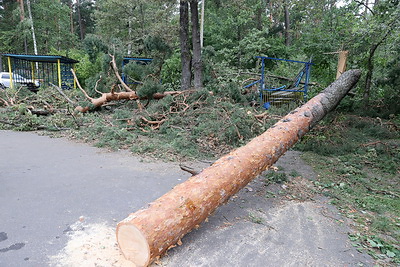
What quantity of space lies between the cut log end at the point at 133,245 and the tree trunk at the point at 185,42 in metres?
8.40

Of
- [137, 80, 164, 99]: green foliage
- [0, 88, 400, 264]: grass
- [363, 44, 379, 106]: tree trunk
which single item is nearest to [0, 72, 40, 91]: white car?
[0, 88, 400, 264]: grass

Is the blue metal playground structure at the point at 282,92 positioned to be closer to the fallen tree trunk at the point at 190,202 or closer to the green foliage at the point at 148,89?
the green foliage at the point at 148,89

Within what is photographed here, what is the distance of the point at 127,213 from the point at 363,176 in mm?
3838

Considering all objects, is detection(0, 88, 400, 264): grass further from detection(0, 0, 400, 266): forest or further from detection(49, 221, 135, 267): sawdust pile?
detection(49, 221, 135, 267): sawdust pile

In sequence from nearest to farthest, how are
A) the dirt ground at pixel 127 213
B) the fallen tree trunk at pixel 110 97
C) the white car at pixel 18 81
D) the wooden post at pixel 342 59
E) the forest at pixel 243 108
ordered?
the dirt ground at pixel 127 213 → the forest at pixel 243 108 → the fallen tree trunk at pixel 110 97 → the wooden post at pixel 342 59 → the white car at pixel 18 81

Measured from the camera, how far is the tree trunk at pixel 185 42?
963cm

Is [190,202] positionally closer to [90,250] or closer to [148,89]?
[90,250]

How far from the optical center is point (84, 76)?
1700 centimetres

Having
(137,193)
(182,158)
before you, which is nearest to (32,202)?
(137,193)

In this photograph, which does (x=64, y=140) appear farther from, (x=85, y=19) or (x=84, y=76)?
(x=85, y=19)

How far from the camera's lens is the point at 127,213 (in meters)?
3.02

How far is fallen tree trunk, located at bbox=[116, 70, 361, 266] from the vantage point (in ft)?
6.85

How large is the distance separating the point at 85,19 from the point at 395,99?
3593cm

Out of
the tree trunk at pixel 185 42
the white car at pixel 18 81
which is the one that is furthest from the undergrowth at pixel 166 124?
the white car at pixel 18 81
